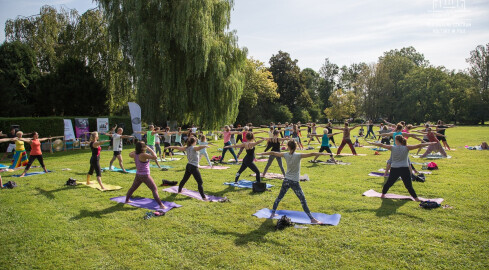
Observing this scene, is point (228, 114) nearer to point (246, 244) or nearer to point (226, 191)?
point (226, 191)

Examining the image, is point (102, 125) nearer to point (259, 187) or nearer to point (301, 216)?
point (259, 187)

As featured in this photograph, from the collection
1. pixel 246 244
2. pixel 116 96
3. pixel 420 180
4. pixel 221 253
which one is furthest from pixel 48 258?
pixel 116 96

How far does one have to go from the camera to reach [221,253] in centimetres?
579

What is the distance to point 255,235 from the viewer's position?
261 inches

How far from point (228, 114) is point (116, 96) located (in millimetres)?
12531

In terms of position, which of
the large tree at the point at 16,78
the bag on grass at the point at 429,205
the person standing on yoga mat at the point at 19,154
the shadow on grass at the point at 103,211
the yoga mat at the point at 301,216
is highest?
the large tree at the point at 16,78

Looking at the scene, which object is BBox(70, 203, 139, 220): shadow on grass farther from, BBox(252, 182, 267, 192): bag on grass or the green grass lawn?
BBox(252, 182, 267, 192): bag on grass

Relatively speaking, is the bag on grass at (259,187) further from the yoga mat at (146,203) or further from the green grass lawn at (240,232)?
the yoga mat at (146,203)

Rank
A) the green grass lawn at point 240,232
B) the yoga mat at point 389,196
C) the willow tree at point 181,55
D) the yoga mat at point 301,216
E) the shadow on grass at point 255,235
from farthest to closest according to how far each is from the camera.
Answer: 1. the willow tree at point 181,55
2. the yoga mat at point 389,196
3. the yoga mat at point 301,216
4. the shadow on grass at point 255,235
5. the green grass lawn at point 240,232

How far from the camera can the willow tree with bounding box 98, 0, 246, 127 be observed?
79.5 feet

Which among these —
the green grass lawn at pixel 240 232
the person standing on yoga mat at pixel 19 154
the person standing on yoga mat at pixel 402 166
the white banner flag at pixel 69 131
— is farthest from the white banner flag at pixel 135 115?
the person standing on yoga mat at pixel 402 166

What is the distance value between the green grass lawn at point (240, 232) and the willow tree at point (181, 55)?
1603 centimetres

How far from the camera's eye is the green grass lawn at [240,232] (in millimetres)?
5492

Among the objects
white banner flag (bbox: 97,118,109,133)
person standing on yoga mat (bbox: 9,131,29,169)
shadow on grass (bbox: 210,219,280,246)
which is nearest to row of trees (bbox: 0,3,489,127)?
white banner flag (bbox: 97,118,109,133)
